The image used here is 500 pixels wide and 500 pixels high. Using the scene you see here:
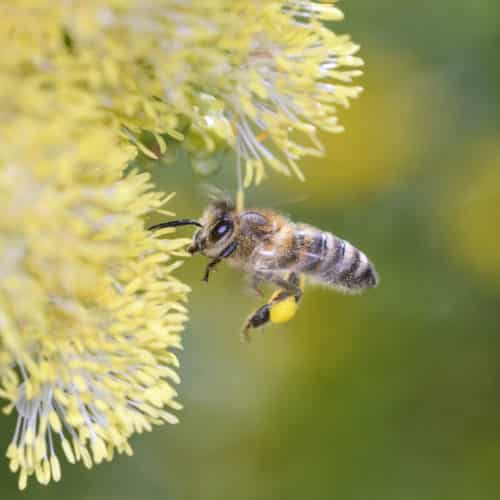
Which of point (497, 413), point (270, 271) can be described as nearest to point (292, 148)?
point (270, 271)

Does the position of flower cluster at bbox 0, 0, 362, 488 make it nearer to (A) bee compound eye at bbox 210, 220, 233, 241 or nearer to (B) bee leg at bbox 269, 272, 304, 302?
(A) bee compound eye at bbox 210, 220, 233, 241

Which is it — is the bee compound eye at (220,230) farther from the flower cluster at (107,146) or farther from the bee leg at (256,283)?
the flower cluster at (107,146)

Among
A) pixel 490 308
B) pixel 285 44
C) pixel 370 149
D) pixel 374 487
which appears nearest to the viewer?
pixel 285 44

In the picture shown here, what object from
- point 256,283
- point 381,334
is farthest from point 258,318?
point 381,334

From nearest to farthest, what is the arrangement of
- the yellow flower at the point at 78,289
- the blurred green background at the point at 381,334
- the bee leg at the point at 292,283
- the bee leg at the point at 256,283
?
1. the yellow flower at the point at 78,289
2. the bee leg at the point at 256,283
3. the bee leg at the point at 292,283
4. the blurred green background at the point at 381,334

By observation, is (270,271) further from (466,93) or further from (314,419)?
(466,93)

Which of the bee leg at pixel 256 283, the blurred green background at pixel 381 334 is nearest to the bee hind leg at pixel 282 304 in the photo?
the bee leg at pixel 256 283
